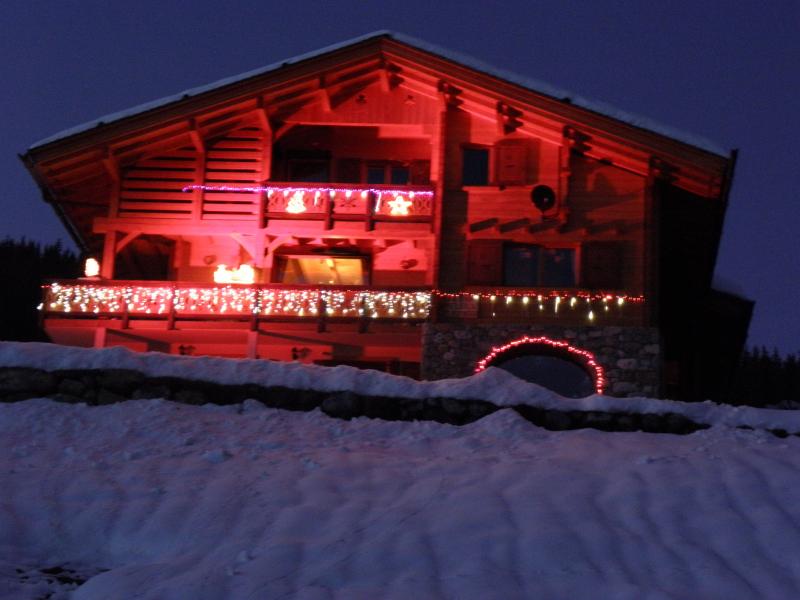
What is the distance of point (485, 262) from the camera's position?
77.5 feet

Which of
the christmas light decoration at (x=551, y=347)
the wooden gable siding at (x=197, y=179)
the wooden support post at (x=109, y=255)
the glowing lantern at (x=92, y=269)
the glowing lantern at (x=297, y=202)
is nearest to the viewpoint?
the christmas light decoration at (x=551, y=347)

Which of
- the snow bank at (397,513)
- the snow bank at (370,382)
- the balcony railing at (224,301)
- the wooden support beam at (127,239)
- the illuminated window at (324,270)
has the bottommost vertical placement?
the snow bank at (397,513)

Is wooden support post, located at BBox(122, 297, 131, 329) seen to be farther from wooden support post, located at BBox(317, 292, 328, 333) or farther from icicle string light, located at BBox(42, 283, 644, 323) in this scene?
wooden support post, located at BBox(317, 292, 328, 333)

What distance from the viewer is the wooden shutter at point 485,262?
2352 cm

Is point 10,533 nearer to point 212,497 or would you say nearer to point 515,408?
point 212,497

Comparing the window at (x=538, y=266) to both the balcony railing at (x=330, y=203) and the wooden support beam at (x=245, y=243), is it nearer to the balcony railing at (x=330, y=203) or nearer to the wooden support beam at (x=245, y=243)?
the balcony railing at (x=330, y=203)

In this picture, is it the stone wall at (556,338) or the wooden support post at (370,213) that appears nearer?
the stone wall at (556,338)

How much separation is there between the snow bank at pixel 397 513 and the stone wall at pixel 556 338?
32.7ft

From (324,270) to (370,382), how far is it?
12589 millimetres

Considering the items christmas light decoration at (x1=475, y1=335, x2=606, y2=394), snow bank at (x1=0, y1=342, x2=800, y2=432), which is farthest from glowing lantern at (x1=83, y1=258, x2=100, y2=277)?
snow bank at (x1=0, y1=342, x2=800, y2=432)

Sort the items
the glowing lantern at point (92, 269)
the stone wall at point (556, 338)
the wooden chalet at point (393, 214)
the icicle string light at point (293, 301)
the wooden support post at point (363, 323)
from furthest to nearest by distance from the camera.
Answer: the glowing lantern at point (92, 269), the wooden support post at point (363, 323), the icicle string light at point (293, 301), the wooden chalet at point (393, 214), the stone wall at point (556, 338)

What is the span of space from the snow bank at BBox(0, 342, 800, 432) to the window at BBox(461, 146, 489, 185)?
10859 millimetres

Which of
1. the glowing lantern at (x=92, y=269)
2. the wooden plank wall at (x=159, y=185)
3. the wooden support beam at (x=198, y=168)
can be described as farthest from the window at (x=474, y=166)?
the glowing lantern at (x=92, y=269)

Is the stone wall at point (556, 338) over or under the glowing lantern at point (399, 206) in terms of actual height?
under
